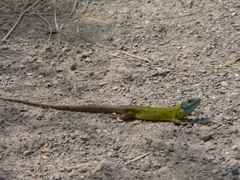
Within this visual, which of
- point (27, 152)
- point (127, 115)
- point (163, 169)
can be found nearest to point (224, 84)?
point (127, 115)

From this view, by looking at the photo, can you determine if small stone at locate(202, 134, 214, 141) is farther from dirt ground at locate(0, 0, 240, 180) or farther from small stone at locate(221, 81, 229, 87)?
small stone at locate(221, 81, 229, 87)

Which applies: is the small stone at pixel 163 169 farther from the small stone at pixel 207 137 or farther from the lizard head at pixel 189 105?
the lizard head at pixel 189 105

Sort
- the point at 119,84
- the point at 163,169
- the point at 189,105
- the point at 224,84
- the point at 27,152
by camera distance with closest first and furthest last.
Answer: the point at 163,169
the point at 27,152
the point at 189,105
the point at 224,84
the point at 119,84

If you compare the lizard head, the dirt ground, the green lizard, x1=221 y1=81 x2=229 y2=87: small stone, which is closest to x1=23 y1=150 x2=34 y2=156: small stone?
the dirt ground

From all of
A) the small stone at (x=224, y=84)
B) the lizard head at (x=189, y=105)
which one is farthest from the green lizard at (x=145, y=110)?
the small stone at (x=224, y=84)

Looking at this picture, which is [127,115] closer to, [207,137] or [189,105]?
[189,105]

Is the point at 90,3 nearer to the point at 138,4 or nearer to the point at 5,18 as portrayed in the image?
the point at 138,4

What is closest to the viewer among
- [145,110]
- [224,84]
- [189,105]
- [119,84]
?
[189,105]
